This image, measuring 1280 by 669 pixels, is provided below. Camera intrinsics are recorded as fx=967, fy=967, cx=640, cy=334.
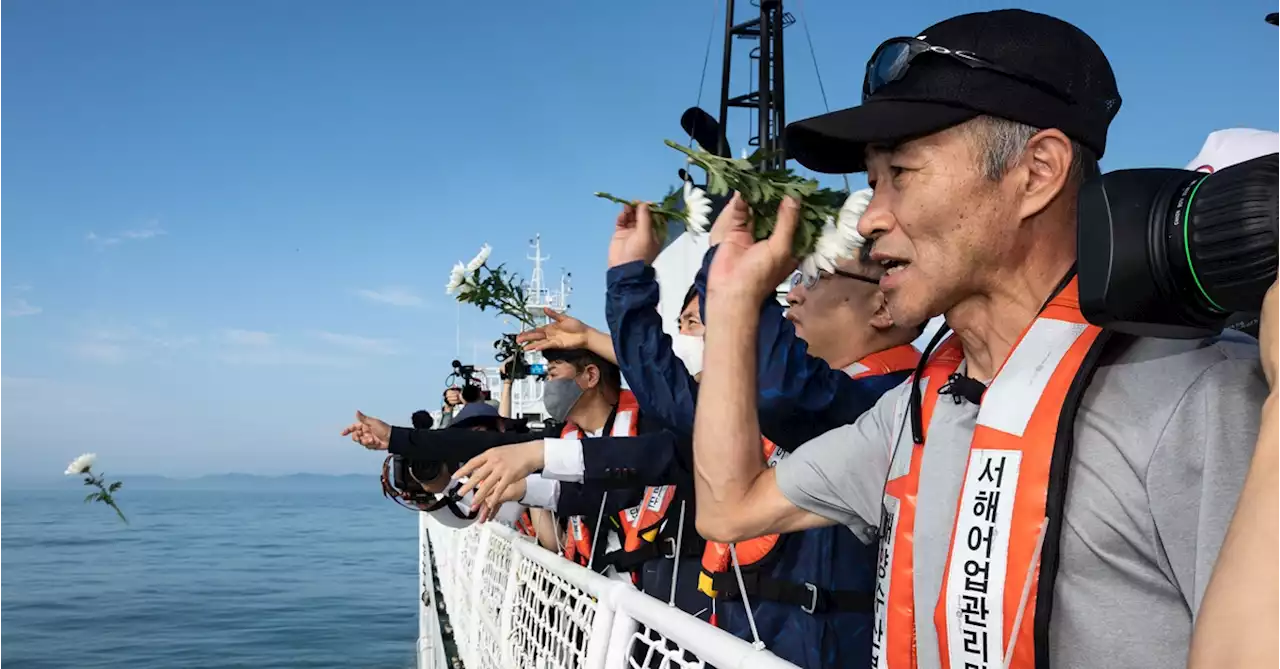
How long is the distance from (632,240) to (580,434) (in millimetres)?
2654

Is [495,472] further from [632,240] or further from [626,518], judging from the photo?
[626,518]

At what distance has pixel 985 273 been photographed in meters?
1.64

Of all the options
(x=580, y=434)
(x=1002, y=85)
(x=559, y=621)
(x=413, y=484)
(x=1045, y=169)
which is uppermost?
(x=1002, y=85)

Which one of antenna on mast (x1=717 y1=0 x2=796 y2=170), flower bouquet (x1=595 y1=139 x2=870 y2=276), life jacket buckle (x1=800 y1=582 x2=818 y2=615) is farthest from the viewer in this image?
antenna on mast (x1=717 y1=0 x2=796 y2=170)

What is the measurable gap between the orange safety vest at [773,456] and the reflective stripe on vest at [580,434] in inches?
38.6

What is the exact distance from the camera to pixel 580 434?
16.8ft

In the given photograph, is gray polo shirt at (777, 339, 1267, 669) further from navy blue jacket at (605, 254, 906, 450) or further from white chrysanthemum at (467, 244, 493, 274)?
white chrysanthemum at (467, 244, 493, 274)

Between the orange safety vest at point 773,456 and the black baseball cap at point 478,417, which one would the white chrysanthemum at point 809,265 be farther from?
the black baseball cap at point 478,417

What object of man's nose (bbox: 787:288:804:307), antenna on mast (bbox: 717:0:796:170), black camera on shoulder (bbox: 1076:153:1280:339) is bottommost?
black camera on shoulder (bbox: 1076:153:1280:339)

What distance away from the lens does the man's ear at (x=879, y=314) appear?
3125mm

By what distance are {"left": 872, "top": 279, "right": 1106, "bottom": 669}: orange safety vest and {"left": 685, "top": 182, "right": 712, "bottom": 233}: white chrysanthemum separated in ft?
3.00

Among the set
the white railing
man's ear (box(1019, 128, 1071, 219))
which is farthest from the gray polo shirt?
the white railing

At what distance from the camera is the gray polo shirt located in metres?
1.16

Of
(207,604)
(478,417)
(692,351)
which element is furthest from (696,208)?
(207,604)
